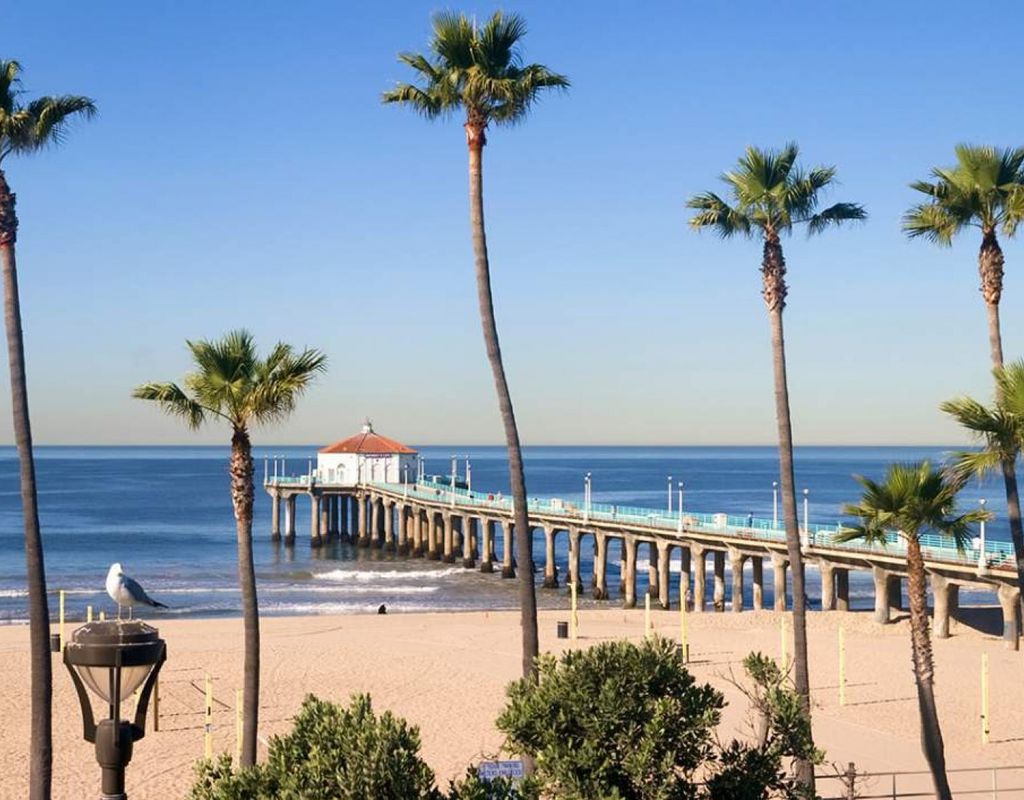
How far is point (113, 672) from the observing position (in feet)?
21.1

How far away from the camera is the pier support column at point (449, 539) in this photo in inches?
2817

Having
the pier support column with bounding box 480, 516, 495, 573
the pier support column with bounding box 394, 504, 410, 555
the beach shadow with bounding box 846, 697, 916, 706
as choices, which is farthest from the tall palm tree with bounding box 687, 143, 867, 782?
the pier support column with bounding box 394, 504, 410, 555

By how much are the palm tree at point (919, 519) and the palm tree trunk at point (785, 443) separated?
5.19 ft

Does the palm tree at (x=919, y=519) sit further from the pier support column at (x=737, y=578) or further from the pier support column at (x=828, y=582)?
the pier support column at (x=737, y=578)

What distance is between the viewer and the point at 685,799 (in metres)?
9.11

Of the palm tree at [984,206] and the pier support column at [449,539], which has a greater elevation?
the palm tree at [984,206]

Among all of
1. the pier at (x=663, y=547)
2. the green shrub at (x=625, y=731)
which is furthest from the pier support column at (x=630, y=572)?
the green shrub at (x=625, y=731)

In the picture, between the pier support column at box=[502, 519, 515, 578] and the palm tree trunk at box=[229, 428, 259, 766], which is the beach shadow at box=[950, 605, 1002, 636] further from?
the pier support column at box=[502, 519, 515, 578]

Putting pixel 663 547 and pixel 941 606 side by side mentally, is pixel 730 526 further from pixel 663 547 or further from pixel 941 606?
pixel 941 606

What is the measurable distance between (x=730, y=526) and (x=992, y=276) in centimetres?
3191

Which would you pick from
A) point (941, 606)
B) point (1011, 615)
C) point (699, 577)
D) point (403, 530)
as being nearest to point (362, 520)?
point (403, 530)

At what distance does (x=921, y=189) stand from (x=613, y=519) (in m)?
38.1

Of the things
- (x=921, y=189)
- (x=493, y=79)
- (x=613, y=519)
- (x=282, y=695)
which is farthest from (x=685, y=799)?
(x=613, y=519)

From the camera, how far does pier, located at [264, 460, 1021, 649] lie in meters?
37.7
